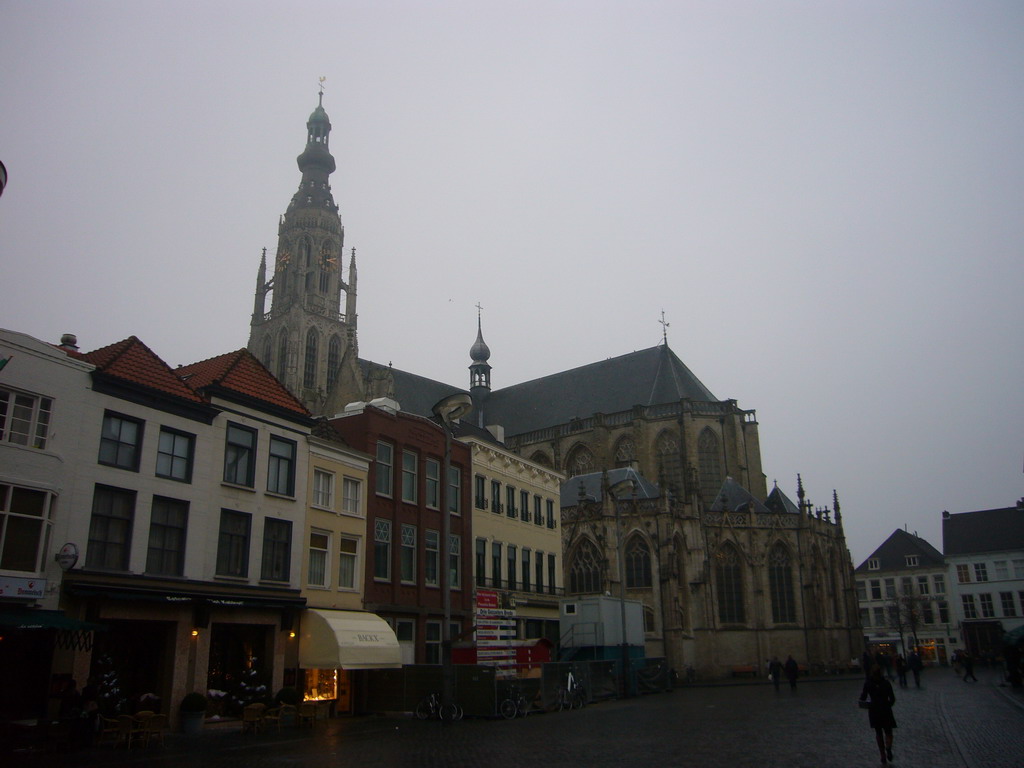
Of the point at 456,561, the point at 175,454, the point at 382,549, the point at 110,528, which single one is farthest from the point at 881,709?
the point at 456,561

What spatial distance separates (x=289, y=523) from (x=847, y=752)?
14.9m

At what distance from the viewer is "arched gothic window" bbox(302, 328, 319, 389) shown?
80.0 meters

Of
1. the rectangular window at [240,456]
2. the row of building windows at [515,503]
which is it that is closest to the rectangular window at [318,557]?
the rectangular window at [240,456]

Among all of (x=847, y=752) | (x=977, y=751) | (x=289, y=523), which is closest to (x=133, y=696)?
(x=289, y=523)

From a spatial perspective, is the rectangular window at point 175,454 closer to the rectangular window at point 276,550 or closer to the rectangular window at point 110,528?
the rectangular window at point 110,528

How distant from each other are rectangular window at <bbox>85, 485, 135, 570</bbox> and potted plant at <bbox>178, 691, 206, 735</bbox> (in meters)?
3.31

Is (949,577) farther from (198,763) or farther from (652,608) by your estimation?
(198,763)

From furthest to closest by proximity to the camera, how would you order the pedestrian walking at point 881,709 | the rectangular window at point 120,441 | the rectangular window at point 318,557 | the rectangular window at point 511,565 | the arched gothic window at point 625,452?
1. the arched gothic window at point 625,452
2. the rectangular window at point 511,565
3. the rectangular window at point 318,557
4. the rectangular window at point 120,441
5. the pedestrian walking at point 881,709

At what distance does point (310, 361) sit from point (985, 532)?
203 ft

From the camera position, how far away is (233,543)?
21219 mm

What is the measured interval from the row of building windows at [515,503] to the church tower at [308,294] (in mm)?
42725

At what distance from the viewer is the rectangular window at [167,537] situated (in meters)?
19.2

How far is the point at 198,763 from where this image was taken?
1325 cm

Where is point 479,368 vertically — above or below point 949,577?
above
